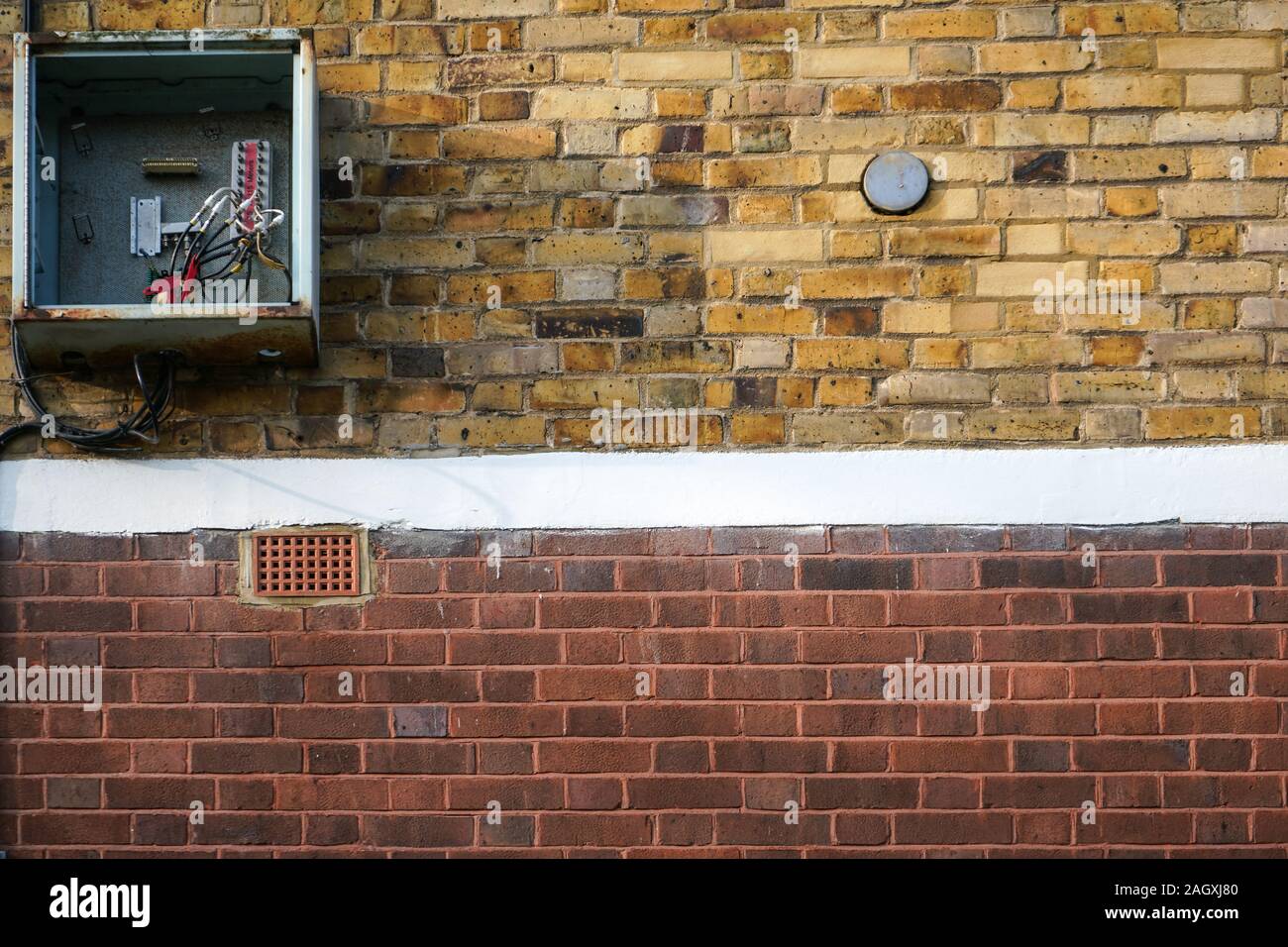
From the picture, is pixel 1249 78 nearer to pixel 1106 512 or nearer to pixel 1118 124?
pixel 1118 124

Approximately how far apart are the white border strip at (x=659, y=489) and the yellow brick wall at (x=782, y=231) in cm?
8

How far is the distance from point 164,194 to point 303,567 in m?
1.26

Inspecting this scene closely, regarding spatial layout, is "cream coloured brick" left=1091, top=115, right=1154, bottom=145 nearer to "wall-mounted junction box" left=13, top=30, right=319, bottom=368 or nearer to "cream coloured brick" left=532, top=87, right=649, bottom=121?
"cream coloured brick" left=532, top=87, right=649, bottom=121

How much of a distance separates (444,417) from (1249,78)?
2.78 m

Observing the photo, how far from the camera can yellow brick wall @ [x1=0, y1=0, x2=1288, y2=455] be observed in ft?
11.3

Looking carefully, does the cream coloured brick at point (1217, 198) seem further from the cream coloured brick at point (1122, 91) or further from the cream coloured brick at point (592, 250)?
the cream coloured brick at point (592, 250)

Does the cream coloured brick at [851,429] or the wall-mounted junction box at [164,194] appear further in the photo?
the cream coloured brick at [851,429]

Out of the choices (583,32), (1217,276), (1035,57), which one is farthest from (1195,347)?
(583,32)

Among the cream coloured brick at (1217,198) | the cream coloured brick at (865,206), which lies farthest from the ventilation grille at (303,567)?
the cream coloured brick at (1217,198)

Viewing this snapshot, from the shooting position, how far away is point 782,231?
3490mm

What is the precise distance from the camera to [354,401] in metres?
3.50

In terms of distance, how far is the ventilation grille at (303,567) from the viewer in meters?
3.46

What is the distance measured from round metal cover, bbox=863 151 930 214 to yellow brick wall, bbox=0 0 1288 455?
0.05 metres

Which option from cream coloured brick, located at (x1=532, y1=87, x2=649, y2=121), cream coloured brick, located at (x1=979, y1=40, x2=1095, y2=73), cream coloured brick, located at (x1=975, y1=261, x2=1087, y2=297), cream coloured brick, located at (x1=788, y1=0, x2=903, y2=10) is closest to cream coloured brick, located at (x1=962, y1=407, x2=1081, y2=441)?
cream coloured brick, located at (x1=975, y1=261, x2=1087, y2=297)
